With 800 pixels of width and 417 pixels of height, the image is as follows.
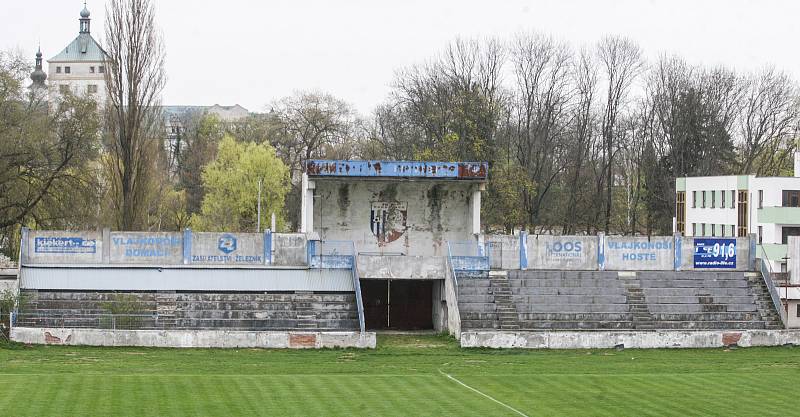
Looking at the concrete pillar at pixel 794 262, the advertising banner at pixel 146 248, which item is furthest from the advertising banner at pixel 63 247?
the concrete pillar at pixel 794 262

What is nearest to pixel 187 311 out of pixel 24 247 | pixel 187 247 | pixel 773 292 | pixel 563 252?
pixel 187 247

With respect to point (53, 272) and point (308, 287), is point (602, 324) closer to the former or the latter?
point (308, 287)

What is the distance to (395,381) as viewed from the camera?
3097 cm

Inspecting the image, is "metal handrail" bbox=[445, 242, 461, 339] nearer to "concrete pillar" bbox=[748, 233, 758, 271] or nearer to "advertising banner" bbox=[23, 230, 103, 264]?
"concrete pillar" bbox=[748, 233, 758, 271]

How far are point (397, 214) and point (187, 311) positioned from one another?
446 inches

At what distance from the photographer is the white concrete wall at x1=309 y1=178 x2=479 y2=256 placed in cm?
4881

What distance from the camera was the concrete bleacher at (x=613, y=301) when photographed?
41.7m

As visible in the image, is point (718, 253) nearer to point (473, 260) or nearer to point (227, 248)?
point (473, 260)

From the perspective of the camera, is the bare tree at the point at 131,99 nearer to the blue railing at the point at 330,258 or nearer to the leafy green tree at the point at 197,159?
the blue railing at the point at 330,258

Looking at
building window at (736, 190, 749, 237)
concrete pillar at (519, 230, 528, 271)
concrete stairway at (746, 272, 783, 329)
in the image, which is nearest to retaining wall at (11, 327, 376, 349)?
concrete pillar at (519, 230, 528, 271)

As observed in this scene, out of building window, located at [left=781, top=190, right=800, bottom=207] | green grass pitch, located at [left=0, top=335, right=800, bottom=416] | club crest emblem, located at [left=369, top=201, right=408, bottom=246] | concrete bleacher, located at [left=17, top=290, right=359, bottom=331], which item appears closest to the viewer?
green grass pitch, located at [left=0, top=335, right=800, bottom=416]

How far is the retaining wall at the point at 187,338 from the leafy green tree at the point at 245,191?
47280 mm

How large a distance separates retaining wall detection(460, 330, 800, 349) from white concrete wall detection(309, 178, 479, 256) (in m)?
10.00

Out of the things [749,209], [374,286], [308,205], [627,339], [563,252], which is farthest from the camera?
[749,209]
